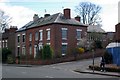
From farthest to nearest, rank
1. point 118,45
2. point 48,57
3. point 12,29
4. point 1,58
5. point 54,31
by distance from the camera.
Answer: point 12,29
point 1,58
point 54,31
point 48,57
point 118,45

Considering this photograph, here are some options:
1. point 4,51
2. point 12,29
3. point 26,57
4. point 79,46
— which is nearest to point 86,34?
point 79,46

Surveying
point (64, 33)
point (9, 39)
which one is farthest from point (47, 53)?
point (9, 39)

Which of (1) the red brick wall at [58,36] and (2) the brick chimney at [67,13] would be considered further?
(2) the brick chimney at [67,13]

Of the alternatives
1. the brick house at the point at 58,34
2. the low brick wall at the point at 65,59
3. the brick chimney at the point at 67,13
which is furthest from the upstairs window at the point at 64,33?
the low brick wall at the point at 65,59

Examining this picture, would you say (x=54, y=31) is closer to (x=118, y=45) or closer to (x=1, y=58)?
(x=1, y=58)

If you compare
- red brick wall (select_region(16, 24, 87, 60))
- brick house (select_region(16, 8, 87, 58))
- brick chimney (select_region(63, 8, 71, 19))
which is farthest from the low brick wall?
brick chimney (select_region(63, 8, 71, 19))

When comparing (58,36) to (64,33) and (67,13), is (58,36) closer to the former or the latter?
(64,33)

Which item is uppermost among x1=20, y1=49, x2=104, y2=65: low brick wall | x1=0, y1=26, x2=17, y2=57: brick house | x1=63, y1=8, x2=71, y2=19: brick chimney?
x1=63, y1=8, x2=71, y2=19: brick chimney

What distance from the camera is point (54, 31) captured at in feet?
189

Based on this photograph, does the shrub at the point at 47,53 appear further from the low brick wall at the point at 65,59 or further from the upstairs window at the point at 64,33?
the upstairs window at the point at 64,33

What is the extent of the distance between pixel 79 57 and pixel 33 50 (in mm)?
12640

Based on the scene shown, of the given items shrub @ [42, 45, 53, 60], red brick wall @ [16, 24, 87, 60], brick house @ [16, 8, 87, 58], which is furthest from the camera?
brick house @ [16, 8, 87, 58]

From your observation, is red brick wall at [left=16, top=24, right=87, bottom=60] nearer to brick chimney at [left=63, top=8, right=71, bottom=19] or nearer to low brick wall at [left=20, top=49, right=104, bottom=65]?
brick chimney at [left=63, top=8, right=71, bottom=19]

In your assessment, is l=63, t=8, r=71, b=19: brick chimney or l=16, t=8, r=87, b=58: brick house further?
l=63, t=8, r=71, b=19: brick chimney
